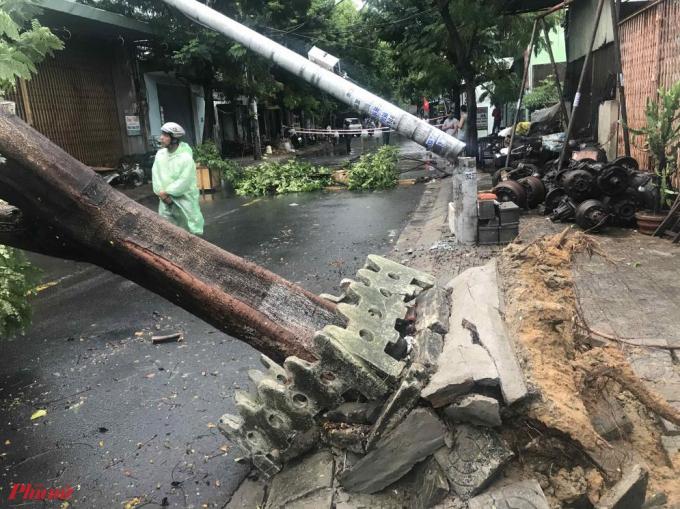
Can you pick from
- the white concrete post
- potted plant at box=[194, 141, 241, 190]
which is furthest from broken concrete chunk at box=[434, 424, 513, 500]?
potted plant at box=[194, 141, 241, 190]

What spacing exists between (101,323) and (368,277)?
388 cm

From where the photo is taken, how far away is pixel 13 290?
4.27 m

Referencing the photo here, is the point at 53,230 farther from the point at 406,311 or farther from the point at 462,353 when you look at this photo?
the point at 462,353

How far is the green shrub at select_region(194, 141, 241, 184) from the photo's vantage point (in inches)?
639

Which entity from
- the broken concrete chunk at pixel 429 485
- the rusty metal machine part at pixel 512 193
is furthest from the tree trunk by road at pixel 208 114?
the broken concrete chunk at pixel 429 485

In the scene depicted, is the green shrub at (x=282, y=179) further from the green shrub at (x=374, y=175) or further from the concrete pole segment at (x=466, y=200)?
the concrete pole segment at (x=466, y=200)

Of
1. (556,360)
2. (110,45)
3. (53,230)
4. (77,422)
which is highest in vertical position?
(110,45)

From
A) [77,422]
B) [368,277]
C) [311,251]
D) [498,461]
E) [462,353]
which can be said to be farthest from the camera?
[311,251]

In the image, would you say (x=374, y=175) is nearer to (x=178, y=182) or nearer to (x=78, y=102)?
(x=78, y=102)

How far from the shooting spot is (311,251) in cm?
869

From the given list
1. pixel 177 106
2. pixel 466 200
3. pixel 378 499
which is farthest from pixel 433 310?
pixel 177 106

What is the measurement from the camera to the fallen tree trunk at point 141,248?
2.62 m

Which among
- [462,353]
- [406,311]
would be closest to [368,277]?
[406,311]

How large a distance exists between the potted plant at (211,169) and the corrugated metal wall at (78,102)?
2.86 m
